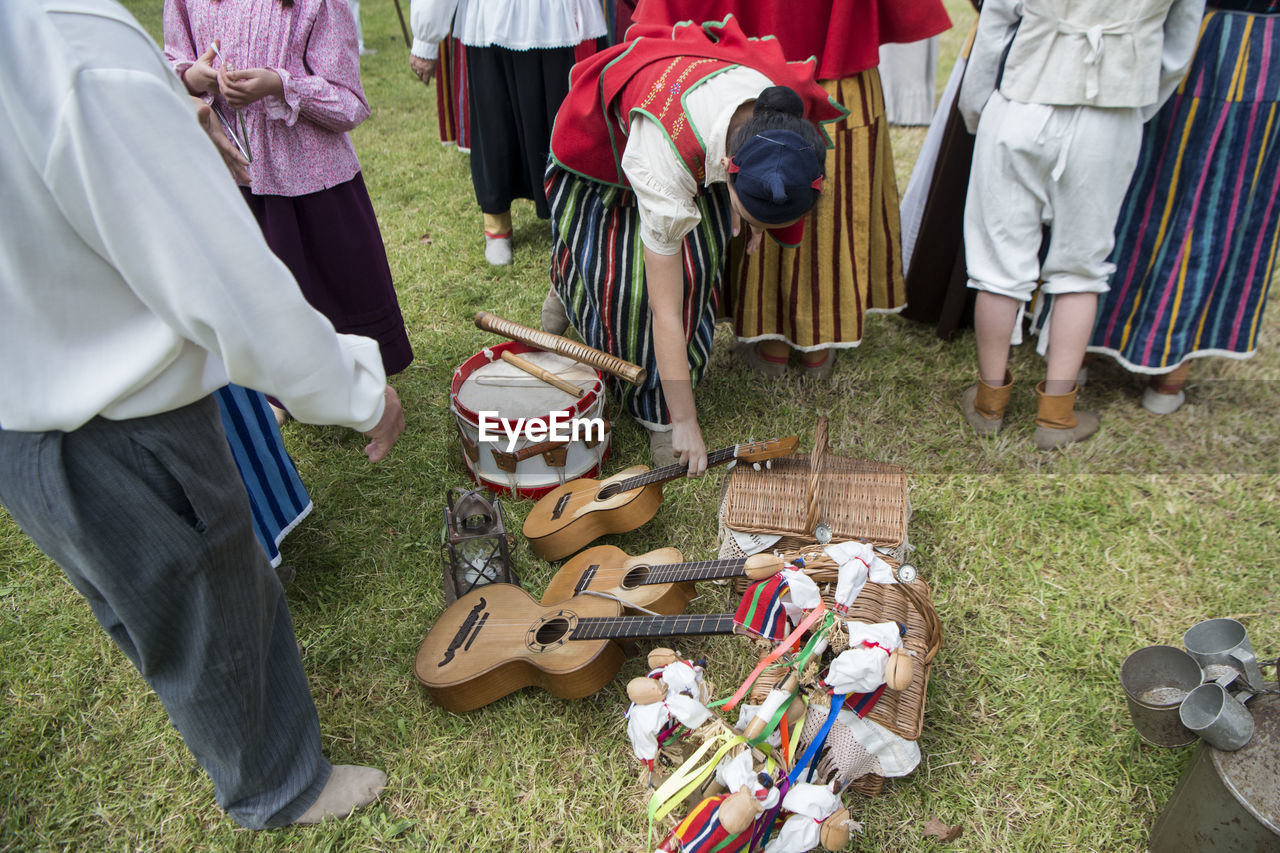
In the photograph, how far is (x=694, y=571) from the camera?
183 centimetres

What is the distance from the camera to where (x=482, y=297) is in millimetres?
3441

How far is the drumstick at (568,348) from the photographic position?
2.27 metres

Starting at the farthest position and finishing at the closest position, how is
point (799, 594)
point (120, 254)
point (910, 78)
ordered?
1. point (910, 78)
2. point (799, 594)
3. point (120, 254)

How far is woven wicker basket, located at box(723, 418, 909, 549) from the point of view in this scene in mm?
1996

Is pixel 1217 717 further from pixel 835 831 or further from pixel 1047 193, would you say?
pixel 1047 193

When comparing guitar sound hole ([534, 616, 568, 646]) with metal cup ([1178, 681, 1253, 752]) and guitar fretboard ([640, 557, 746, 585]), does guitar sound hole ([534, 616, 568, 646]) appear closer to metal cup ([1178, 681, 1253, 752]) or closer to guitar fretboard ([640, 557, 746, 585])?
guitar fretboard ([640, 557, 746, 585])

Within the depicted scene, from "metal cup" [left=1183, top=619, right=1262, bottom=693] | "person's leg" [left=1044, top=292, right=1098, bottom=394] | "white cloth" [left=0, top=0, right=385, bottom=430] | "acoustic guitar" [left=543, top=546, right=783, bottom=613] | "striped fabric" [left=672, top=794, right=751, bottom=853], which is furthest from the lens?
"person's leg" [left=1044, top=292, right=1098, bottom=394]

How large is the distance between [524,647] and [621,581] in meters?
0.29

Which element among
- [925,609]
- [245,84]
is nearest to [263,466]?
[245,84]

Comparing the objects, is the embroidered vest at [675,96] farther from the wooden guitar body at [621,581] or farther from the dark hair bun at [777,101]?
the wooden guitar body at [621,581]

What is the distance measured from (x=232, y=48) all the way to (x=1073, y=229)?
2356mm

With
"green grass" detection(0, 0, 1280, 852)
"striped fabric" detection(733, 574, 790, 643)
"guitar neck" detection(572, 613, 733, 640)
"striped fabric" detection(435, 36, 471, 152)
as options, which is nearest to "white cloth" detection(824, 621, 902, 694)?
"striped fabric" detection(733, 574, 790, 643)

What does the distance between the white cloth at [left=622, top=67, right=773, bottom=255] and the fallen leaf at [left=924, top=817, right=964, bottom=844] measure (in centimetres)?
137

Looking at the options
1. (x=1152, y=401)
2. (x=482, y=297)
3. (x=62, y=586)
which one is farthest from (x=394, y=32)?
(x=1152, y=401)
